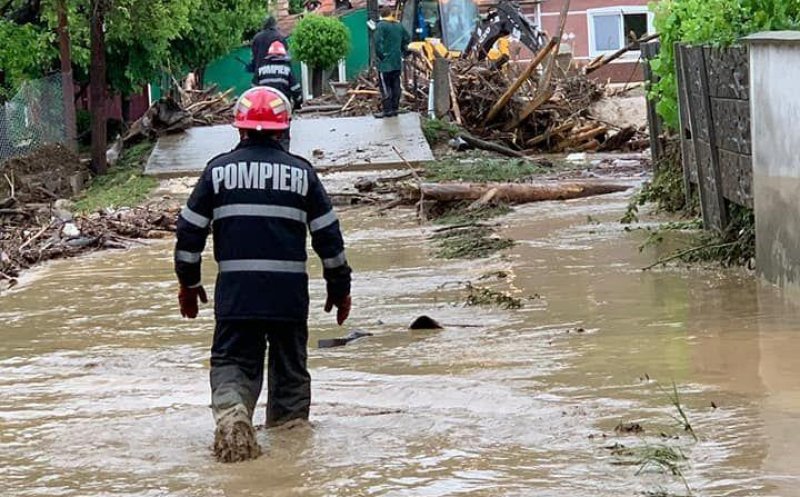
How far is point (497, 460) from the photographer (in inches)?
230

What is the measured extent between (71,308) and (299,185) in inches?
225

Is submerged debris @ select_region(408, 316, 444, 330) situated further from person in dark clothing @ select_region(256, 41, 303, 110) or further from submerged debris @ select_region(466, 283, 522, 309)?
person in dark clothing @ select_region(256, 41, 303, 110)

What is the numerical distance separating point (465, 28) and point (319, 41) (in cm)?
471

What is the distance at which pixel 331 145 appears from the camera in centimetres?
2361

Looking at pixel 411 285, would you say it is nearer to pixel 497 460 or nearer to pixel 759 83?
pixel 759 83

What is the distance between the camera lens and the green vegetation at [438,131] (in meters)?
24.2

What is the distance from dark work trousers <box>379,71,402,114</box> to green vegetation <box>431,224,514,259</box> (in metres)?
11.2

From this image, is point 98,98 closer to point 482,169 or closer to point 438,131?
point 438,131

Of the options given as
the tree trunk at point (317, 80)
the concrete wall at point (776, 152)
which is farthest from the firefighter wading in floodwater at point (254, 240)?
the tree trunk at point (317, 80)

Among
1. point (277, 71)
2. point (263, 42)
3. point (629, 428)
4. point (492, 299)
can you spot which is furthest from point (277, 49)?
point (629, 428)

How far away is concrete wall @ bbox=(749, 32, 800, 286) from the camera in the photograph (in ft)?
30.2

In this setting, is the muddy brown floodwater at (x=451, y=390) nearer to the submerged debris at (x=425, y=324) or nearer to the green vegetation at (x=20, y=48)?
the submerged debris at (x=425, y=324)

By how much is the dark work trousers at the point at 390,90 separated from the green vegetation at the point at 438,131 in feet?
4.42

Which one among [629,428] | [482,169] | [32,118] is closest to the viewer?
[629,428]
